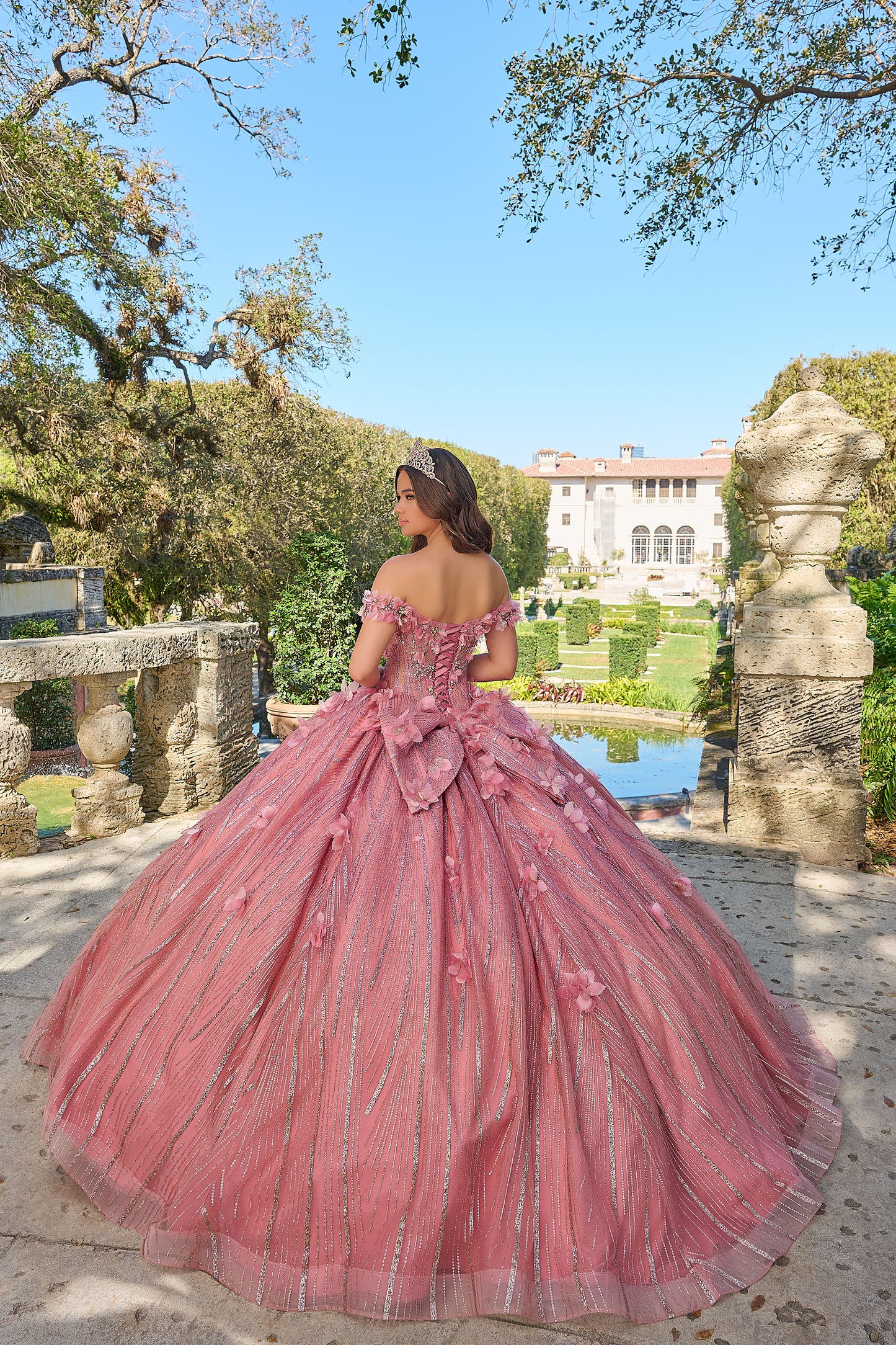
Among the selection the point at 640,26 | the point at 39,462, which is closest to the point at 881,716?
the point at 640,26

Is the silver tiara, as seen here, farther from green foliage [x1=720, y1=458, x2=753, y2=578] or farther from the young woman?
green foliage [x1=720, y1=458, x2=753, y2=578]

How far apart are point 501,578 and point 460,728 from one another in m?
0.53

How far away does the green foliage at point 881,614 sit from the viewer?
5.95 m

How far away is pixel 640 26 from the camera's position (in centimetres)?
808

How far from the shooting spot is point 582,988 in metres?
2.04

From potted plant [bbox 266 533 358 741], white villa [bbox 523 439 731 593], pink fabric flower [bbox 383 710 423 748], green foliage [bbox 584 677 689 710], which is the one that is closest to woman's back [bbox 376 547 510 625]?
pink fabric flower [bbox 383 710 423 748]

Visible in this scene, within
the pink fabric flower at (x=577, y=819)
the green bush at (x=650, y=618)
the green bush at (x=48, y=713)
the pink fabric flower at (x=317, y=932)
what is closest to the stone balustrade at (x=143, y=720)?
the pink fabric flower at (x=317, y=932)

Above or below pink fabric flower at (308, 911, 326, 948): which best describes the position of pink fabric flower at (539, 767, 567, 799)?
above

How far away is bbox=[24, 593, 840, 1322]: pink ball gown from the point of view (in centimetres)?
183

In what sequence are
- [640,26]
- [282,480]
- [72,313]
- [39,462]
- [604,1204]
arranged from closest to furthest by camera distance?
[604,1204] → [640,26] → [72,313] → [39,462] → [282,480]

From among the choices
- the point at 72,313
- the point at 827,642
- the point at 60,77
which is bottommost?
the point at 827,642

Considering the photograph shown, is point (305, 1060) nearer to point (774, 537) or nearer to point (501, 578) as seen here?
point (501, 578)

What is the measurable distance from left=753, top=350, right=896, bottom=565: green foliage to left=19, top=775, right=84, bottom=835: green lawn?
14.5m

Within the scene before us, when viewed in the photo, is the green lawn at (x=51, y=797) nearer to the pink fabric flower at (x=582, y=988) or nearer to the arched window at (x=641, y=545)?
the pink fabric flower at (x=582, y=988)
